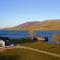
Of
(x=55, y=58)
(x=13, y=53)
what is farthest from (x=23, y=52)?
(x=55, y=58)

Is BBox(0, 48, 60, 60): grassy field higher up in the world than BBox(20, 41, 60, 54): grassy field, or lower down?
lower down

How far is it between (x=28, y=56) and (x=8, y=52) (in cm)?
413

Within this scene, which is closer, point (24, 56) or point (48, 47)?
point (24, 56)

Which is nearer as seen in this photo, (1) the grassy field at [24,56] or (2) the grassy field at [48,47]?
(1) the grassy field at [24,56]

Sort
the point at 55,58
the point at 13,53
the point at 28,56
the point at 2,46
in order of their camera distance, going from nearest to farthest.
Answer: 1. the point at 55,58
2. the point at 28,56
3. the point at 13,53
4. the point at 2,46

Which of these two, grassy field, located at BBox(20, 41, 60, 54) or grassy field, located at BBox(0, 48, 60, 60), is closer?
grassy field, located at BBox(0, 48, 60, 60)

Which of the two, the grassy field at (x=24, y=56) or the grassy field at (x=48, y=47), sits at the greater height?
the grassy field at (x=48, y=47)

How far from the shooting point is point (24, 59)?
23969mm

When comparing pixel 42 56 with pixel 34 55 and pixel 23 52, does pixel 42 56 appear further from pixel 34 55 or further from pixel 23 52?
pixel 23 52

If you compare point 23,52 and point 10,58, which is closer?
point 10,58

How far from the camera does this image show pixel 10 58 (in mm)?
24188

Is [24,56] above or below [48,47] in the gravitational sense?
below

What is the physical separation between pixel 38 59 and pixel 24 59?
5.91 feet

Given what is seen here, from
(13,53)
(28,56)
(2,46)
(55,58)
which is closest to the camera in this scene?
(55,58)
